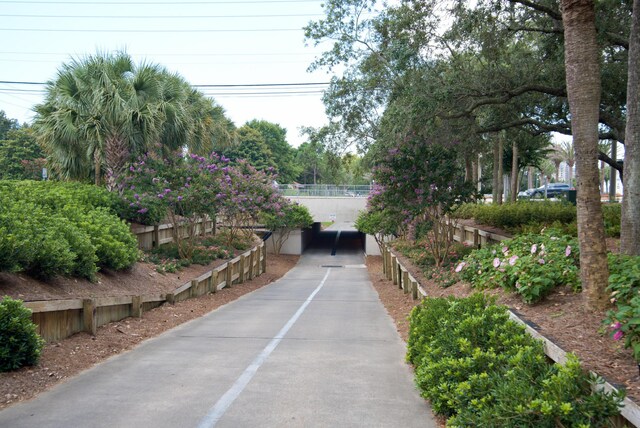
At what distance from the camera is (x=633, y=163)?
351 inches

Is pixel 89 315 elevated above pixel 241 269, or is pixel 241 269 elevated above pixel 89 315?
pixel 89 315

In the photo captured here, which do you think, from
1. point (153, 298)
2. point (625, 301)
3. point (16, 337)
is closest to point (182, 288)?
point (153, 298)

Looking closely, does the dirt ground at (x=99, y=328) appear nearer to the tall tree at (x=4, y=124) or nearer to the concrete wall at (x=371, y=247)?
the concrete wall at (x=371, y=247)

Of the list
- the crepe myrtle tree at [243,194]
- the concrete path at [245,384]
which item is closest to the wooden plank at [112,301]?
the concrete path at [245,384]

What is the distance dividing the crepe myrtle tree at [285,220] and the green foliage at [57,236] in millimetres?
23051

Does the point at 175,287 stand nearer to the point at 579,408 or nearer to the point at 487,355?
the point at 487,355

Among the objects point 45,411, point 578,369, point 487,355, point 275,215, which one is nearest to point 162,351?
point 45,411

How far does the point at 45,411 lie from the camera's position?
552cm

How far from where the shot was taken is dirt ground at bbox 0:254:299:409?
6430mm

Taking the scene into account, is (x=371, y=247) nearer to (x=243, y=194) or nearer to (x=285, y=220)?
(x=285, y=220)

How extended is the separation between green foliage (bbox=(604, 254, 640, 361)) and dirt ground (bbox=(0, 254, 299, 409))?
5.76m

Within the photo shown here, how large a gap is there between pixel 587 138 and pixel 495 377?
325cm

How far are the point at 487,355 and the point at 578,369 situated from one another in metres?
0.96

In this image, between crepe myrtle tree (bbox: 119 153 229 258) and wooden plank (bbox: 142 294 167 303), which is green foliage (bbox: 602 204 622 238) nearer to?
wooden plank (bbox: 142 294 167 303)
